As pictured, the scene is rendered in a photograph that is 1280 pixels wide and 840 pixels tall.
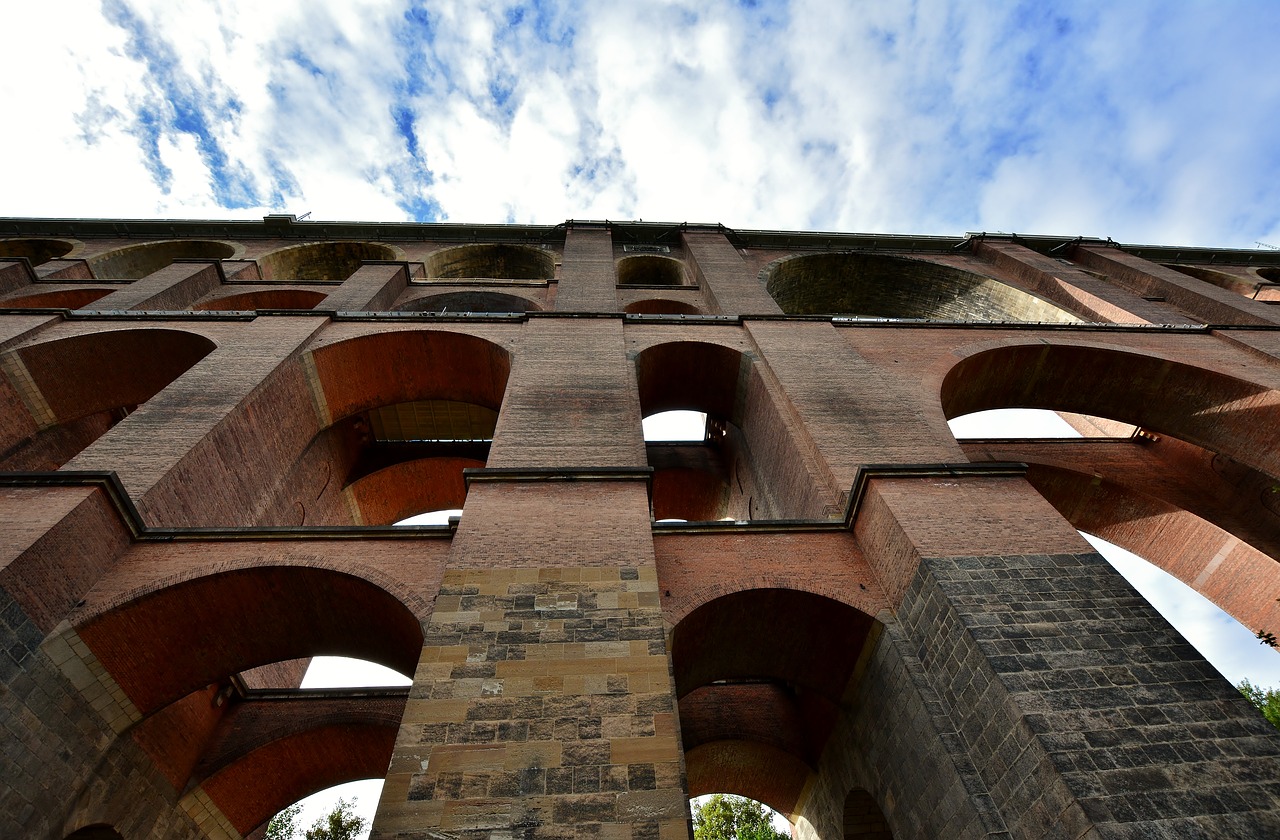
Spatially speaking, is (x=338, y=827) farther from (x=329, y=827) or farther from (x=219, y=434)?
(x=219, y=434)

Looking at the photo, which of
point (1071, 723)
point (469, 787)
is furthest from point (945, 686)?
point (469, 787)

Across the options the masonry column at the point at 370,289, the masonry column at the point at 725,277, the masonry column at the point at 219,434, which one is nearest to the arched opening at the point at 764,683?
the masonry column at the point at 219,434

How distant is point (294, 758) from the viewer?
8.89 metres

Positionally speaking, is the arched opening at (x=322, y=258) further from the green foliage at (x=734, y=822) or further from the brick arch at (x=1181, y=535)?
the green foliage at (x=734, y=822)

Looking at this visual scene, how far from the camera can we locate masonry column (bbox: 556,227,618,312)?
41.5ft

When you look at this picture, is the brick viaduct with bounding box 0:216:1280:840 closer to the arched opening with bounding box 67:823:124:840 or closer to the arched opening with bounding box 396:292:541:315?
the arched opening with bounding box 67:823:124:840

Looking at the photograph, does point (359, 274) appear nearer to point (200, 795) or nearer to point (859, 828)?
point (200, 795)

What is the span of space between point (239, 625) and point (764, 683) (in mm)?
6763

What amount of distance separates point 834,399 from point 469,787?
658 cm

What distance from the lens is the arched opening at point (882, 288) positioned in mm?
18094

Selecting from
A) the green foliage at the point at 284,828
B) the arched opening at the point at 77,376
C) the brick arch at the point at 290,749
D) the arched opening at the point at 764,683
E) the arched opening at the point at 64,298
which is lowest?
the arched opening at the point at 764,683

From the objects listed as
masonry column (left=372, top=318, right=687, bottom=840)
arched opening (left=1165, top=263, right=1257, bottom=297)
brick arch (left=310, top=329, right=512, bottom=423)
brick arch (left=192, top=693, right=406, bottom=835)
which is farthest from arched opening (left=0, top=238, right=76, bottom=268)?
arched opening (left=1165, top=263, right=1257, bottom=297)

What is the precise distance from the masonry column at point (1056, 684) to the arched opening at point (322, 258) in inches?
676

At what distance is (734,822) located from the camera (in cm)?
2031
